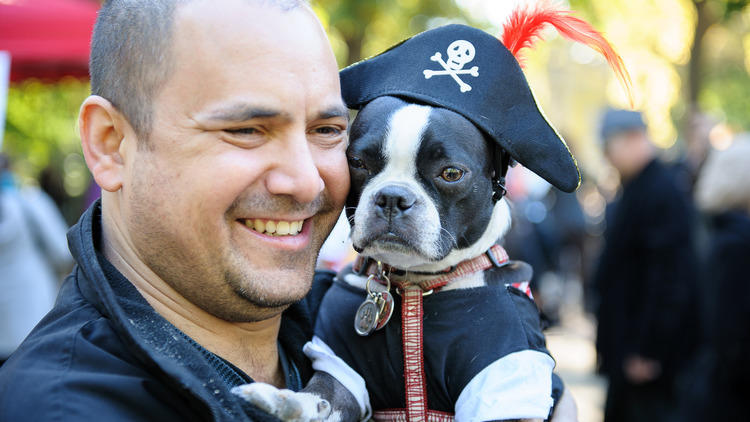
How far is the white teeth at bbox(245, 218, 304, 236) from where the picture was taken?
182cm

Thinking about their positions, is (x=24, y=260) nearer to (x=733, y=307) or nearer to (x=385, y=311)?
(x=385, y=311)

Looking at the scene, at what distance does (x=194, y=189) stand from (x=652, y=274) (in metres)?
4.41

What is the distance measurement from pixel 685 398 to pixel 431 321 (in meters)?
3.71

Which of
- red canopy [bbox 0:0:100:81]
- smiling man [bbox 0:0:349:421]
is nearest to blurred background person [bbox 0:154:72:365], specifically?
red canopy [bbox 0:0:100:81]

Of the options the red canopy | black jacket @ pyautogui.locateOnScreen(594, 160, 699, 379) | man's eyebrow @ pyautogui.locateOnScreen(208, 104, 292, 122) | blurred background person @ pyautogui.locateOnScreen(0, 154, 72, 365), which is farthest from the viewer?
blurred background person @ pyautogui.locateOnScreen(0, 154, 72, 365)

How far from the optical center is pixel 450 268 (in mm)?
2268

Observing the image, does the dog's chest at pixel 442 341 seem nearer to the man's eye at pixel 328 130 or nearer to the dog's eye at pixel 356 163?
the dog's eye at pixel 356 163

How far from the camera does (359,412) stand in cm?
212

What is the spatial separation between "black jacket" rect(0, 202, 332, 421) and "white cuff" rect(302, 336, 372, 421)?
0.43 meters

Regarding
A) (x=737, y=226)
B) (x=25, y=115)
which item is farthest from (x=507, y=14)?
(x=25, y=115)

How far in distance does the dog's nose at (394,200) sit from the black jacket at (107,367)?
731mm

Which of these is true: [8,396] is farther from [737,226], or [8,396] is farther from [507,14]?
[737,226]

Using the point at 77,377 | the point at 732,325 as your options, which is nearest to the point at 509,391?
the point at 77,377

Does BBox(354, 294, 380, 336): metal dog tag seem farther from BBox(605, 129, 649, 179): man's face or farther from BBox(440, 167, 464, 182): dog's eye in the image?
BBox(605, 129, 649, 179): man's face
